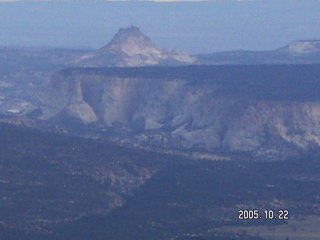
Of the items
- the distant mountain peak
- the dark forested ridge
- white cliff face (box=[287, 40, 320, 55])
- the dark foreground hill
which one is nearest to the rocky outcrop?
the dark forested ridge

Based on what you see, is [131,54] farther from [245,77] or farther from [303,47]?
[245,77]

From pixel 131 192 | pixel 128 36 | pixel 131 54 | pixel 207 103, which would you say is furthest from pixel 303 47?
pixel 131 192

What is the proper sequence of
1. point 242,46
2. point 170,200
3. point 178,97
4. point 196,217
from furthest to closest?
point 242,46 < point 178,97 < point 170,200 < point 196,217

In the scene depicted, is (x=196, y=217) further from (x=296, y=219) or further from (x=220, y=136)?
(x=220, y=136)

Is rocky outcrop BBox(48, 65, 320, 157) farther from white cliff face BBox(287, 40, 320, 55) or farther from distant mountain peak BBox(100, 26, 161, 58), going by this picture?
white cliff face BBox(287, 40, 320, 55)

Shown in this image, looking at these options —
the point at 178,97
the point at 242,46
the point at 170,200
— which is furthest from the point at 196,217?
the point at 242,46

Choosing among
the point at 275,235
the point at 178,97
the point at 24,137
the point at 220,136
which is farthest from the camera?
the point at 178,97

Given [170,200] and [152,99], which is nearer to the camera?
[170,200]

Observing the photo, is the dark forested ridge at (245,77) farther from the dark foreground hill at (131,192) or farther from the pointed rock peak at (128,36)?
the pointed rock peak at (128,36)
